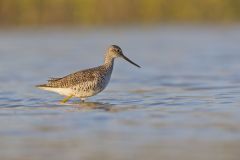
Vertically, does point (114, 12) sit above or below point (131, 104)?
above

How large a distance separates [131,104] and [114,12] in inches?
595

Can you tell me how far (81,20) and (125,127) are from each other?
1799 centimetres

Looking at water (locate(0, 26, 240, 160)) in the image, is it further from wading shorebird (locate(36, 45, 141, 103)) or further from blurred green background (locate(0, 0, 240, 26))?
blurred green background (locate(0, 0, 240, 26))

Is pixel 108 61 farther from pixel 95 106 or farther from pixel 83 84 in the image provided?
pixel 95 106

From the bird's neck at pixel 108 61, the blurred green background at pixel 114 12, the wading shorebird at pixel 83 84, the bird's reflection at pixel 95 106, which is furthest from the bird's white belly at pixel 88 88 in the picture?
the blurred green background at pixel 114 12

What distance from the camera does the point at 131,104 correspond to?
38.0 feet

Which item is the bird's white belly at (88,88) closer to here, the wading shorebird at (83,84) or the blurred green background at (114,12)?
the wading shorebird at (83,84)

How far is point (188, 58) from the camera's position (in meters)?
19.3

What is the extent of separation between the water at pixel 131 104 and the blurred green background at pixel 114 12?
84.2 inches

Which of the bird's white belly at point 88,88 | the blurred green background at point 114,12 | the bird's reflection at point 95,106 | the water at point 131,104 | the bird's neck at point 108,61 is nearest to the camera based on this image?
the water at point 131,104

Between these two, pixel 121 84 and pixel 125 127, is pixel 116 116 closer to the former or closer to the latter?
pixel 125 127

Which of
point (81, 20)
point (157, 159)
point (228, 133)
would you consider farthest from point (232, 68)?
point (81, 20)

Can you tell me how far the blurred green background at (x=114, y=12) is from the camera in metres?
25.9

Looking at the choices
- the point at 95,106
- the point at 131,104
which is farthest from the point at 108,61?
the point at 95,106
